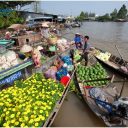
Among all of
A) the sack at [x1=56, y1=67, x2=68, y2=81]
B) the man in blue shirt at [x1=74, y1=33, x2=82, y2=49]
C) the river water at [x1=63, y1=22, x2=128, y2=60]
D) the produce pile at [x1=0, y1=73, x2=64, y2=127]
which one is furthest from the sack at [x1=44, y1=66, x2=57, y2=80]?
the river water at [x1=63, y1=22, x2=128, y2=60]

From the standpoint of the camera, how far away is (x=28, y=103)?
5195mm

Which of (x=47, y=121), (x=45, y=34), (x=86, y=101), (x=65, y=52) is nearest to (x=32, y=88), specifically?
(x=47, y=121)

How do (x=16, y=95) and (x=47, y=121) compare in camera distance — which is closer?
(x=47, y=121)

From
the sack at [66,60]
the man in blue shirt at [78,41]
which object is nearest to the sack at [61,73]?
the sack at [66,60]

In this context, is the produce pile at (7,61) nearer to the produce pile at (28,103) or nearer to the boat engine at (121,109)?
the produce pile at (28,103)

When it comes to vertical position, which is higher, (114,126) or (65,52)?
(65,52)

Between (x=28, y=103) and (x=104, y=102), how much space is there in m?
2.30

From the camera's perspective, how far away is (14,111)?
16.2ft

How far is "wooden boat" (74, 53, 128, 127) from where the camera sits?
20.1 ft

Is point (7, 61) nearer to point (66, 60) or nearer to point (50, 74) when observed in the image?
point (50, 74)

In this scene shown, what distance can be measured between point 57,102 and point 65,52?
17.3ft

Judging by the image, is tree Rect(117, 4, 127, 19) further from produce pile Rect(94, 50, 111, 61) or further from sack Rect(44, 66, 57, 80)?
sack Rect(44, 66, 57, 80)

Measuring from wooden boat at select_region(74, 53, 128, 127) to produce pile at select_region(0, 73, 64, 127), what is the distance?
1.15 m

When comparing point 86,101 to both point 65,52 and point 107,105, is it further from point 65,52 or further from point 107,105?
point 65,52
